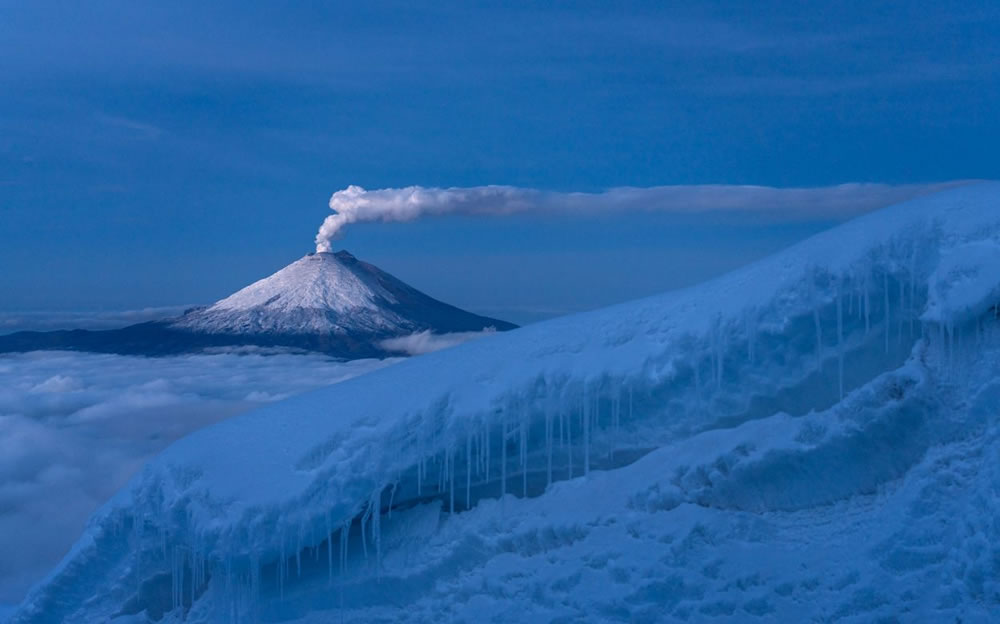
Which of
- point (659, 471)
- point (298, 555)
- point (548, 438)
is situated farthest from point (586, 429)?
point (298, 555)

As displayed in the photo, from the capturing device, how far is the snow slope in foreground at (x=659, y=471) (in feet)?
21.9

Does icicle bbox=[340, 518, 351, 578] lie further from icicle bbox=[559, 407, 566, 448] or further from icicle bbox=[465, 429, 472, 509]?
icicle bbox=[559, 407, 566, 448]

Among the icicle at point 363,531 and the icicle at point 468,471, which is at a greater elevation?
the icicle at point 468,471

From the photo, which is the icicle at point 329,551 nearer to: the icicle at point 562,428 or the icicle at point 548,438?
the icicle at point 548,438

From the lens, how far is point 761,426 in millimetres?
7355

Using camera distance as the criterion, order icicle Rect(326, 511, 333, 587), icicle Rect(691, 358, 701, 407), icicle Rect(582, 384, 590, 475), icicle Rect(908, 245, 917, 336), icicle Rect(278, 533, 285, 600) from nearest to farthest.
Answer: icicle Rect(908, 245, 917, 336) → icicle Rect(691, 358, 701, 407) → icicle Rect(582, 384, 590, 475) → icicle Rect(326, 511, 333, 587) → icicle Rect(278, 533, 285, 600)

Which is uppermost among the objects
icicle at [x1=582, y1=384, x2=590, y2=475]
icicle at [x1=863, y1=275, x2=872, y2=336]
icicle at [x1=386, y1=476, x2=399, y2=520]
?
icicle at [x1=863, y1=275, x2=872, y2=336]

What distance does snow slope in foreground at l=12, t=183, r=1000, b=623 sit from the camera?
21.9 feet

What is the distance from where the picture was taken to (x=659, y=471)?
296 inches

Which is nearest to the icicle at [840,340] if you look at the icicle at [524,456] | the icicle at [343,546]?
the icicle at [524,456]

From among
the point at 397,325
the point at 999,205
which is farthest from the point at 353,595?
the point at 397,325

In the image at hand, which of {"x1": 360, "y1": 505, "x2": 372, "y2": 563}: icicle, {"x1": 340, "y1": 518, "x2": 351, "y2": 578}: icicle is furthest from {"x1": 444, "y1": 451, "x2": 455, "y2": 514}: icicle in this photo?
{"x1": 340, "y1": 518, "x2": 351, "y2": 578}: icicle

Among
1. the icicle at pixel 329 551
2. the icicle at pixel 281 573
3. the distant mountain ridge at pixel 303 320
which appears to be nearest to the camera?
the icicle at pixel 329 551

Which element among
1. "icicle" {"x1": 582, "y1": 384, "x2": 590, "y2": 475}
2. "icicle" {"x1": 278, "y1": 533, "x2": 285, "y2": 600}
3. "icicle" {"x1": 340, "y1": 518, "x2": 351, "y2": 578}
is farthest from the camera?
"icicle" {"x1": 340, "y1": 518, "x2": 351, "y2": 578}
